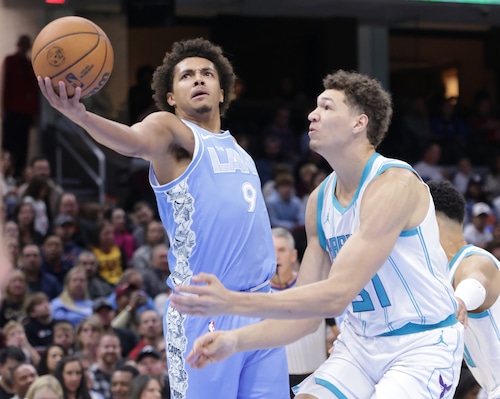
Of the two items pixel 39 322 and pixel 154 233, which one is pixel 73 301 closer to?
pixel 39 322

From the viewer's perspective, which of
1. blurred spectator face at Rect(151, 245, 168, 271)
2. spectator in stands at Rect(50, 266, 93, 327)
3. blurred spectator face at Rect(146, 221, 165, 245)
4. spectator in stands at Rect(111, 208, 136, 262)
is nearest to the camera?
spectator in stands at Rect(50, 266, 93, 327)

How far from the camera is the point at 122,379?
8773 mm

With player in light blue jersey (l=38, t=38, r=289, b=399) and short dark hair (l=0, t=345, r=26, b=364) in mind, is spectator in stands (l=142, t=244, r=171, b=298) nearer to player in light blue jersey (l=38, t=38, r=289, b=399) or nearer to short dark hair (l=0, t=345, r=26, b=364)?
short dark hair (l=0, t=345, r=26, b=364)

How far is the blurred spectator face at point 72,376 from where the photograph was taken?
27.9ft

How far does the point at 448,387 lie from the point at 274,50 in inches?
674

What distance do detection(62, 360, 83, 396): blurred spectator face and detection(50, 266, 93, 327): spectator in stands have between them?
207 centimetres

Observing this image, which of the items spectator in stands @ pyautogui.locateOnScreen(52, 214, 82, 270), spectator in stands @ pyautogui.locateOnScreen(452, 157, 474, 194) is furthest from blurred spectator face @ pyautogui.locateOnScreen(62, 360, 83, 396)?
spectator in stands @ pyautogui.locateOnScreen(452, 157, 474, 194)

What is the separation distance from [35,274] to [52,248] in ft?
1.78

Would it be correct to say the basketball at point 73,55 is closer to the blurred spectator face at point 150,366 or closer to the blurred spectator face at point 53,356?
the blurred spectator face at point 53,356

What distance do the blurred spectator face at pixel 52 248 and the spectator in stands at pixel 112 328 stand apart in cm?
140

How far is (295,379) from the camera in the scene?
296 inches

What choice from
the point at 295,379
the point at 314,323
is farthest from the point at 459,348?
the point at 295,379

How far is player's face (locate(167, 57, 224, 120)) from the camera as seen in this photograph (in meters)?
5.28

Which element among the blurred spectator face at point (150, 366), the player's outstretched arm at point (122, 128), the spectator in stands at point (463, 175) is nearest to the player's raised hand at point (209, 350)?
the player's outstretched arm at point (122, 128)
